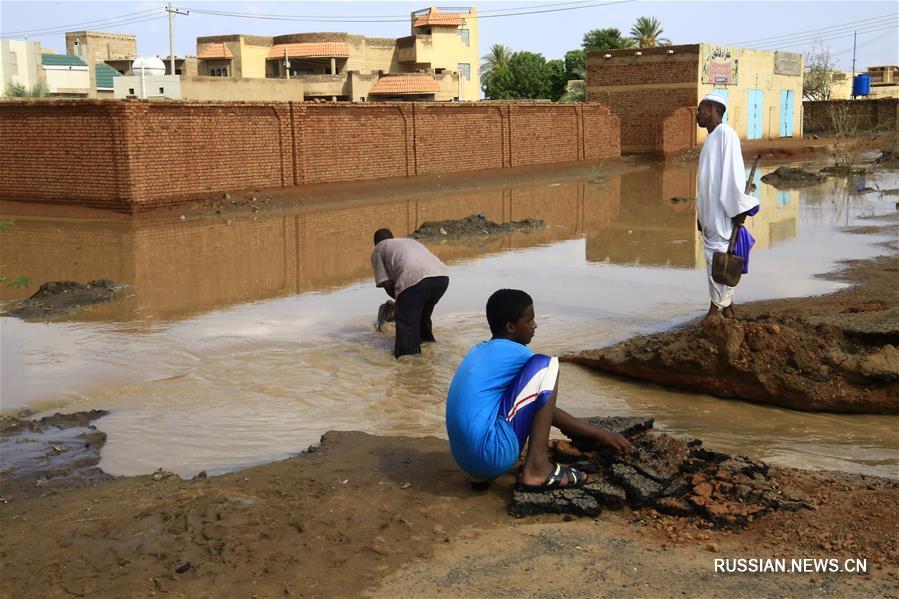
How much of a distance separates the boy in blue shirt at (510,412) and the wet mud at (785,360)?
2521mm

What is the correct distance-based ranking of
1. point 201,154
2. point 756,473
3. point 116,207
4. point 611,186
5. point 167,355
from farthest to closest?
point 611,186, point 201,154, point 116,207, point 167,355, point 756,473

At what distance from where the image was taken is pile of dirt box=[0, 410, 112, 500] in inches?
201

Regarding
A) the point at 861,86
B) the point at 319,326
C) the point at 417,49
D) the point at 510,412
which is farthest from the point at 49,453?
the point at 861,86

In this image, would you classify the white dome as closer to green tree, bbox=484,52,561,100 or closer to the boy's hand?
the boy's hand

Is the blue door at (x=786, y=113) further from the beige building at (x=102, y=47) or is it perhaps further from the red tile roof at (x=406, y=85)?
the beige building at (x=102, y=47)

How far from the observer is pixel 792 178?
27859 millimetres

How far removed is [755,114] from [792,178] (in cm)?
2303

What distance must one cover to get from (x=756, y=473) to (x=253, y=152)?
62.5ft

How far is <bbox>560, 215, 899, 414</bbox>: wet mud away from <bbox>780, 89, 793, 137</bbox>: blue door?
162ft

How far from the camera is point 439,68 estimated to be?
225 ft

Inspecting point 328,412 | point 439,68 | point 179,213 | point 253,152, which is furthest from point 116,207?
Result: point 439,68

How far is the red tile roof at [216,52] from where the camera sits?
221ft

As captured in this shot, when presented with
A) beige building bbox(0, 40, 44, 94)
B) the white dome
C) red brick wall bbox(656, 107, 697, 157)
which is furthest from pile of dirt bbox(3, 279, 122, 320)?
beige building bbox(0, 40, 44, 94)

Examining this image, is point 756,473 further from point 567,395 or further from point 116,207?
point 116,207
